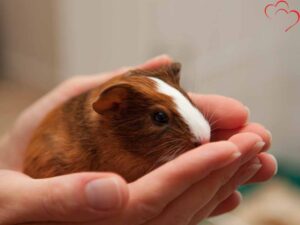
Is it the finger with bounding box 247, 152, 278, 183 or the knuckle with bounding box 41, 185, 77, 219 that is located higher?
the knuckle with bounding box 41, 185, 77, 219

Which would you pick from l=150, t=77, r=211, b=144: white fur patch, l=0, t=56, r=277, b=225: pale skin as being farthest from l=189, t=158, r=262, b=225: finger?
l=150, t=77, r=211, b=144: white fur patch

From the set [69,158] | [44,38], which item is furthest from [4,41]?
[69,158]

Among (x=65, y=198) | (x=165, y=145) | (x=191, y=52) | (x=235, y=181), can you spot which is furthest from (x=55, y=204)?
(x=191, y=52)

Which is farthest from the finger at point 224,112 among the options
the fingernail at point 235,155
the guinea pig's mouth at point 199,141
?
the fingernail at point 235,155

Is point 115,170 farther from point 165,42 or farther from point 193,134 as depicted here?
point 165,42

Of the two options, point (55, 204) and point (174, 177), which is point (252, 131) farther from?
point (55, 204)

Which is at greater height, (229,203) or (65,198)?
(65,198)

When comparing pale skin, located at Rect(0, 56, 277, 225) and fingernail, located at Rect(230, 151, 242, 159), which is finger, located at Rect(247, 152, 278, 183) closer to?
pale skin, located at Rect(0, 56, 277, 225)

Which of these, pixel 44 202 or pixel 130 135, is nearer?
pixel 44 202
